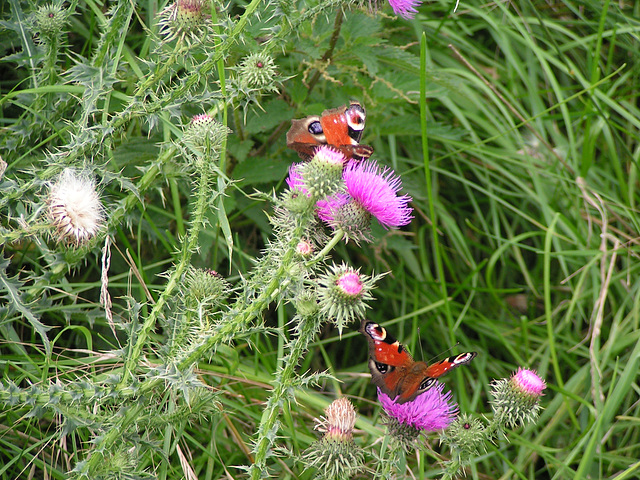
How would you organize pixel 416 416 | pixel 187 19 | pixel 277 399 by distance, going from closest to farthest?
pixel 277 399
pixel 416 416
pixel 187 19

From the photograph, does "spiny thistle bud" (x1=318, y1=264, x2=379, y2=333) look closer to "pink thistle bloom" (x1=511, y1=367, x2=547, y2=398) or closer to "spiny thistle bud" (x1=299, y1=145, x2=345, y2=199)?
"spiny thistle bud" (x1=299, y1=145, x2=345, y2=199)

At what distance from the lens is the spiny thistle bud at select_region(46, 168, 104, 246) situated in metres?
1.81

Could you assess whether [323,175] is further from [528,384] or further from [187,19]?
[528,384]

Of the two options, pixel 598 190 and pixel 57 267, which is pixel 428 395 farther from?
pixel 598 190

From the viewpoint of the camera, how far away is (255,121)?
3.08 meters

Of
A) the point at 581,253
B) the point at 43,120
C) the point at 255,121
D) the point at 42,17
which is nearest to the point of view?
the point at 42,17

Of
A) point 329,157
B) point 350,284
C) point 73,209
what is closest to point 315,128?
point 329,157

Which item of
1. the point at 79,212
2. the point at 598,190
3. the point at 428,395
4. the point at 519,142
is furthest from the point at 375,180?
the point at 598,190

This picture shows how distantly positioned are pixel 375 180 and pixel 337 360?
5.84 feet

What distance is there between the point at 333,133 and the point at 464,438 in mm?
1075

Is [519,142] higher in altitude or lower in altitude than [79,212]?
lower

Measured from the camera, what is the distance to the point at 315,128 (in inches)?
85.2

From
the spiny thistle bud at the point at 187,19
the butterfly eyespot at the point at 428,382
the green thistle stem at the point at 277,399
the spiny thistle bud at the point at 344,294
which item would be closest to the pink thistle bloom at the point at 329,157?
the spiny thistle bud at the point at 344,294

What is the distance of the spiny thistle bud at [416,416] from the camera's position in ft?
6.57
